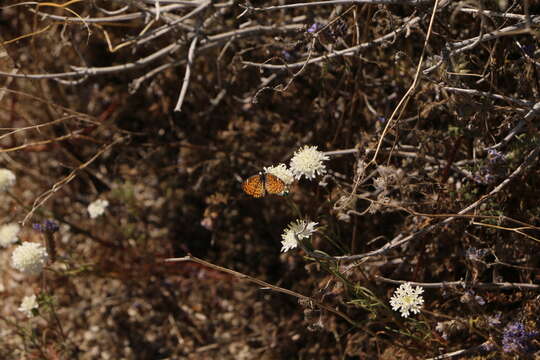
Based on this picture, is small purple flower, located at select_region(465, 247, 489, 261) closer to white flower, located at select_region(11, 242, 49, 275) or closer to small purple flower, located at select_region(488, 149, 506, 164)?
small purple flower, located at select_region(488, 149, 506, 164)

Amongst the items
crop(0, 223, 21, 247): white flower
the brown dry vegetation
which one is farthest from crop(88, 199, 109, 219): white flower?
crop(0, 223, 21, 247): white flower

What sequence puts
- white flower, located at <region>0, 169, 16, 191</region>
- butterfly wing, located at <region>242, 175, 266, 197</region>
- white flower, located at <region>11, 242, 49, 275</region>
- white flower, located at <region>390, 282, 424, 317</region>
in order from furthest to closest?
white flower, located at <region>0, 169, 16, 191</region> → white flower, located at <region>11, 242, 49, 275</region> → white flower, located at <region>390, 282, 424, 317</region> → butterfly wing, located at <region>242, 175, 266, 197</region>

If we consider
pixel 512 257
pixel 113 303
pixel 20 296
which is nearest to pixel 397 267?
pixel 512 257

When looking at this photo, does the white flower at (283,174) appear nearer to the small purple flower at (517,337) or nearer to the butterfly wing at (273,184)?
the butterfly wing at (273,184)

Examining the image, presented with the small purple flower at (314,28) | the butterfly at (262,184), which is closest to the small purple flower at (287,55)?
the small purple flower at (314,28)

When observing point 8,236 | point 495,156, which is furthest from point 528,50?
point 8,236

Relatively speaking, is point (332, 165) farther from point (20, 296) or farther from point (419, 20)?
point (20, 296)

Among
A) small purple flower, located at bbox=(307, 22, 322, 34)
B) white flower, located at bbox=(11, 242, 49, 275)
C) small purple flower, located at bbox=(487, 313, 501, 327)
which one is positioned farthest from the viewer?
white flower, located at bbox=(11, 242, 49, 275)
